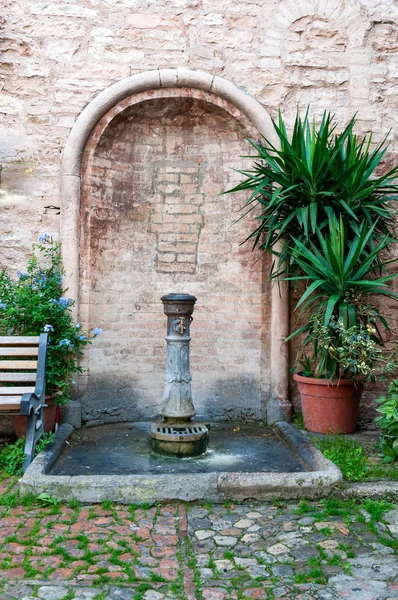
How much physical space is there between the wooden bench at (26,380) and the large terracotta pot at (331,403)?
2.09 m

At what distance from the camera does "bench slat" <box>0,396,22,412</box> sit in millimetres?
3793

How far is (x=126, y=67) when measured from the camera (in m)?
5.25

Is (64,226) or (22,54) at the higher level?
(22,54)

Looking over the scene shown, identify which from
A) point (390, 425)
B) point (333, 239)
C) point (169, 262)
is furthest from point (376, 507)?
point (169, 262)

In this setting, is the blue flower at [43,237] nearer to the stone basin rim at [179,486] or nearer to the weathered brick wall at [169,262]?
the weathered brick wall at [169,262]

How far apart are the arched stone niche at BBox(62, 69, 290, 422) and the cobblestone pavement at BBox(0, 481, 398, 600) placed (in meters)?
2.01

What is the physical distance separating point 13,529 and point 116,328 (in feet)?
8.94

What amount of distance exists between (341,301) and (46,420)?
8.23 ft

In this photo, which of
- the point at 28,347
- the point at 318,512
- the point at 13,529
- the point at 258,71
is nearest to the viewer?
the point at 13,529

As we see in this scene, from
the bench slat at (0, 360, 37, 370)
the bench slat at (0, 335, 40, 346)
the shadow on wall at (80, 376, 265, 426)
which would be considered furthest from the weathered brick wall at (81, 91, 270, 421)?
the bench slat at (0, 360, 37, 370)

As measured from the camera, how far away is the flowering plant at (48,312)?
4656 mm

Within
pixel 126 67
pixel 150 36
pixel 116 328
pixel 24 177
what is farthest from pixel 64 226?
pixel 150 36

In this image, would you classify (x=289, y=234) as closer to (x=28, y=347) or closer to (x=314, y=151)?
(x=314, y=151)

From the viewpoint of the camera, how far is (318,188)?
4.73 metres
